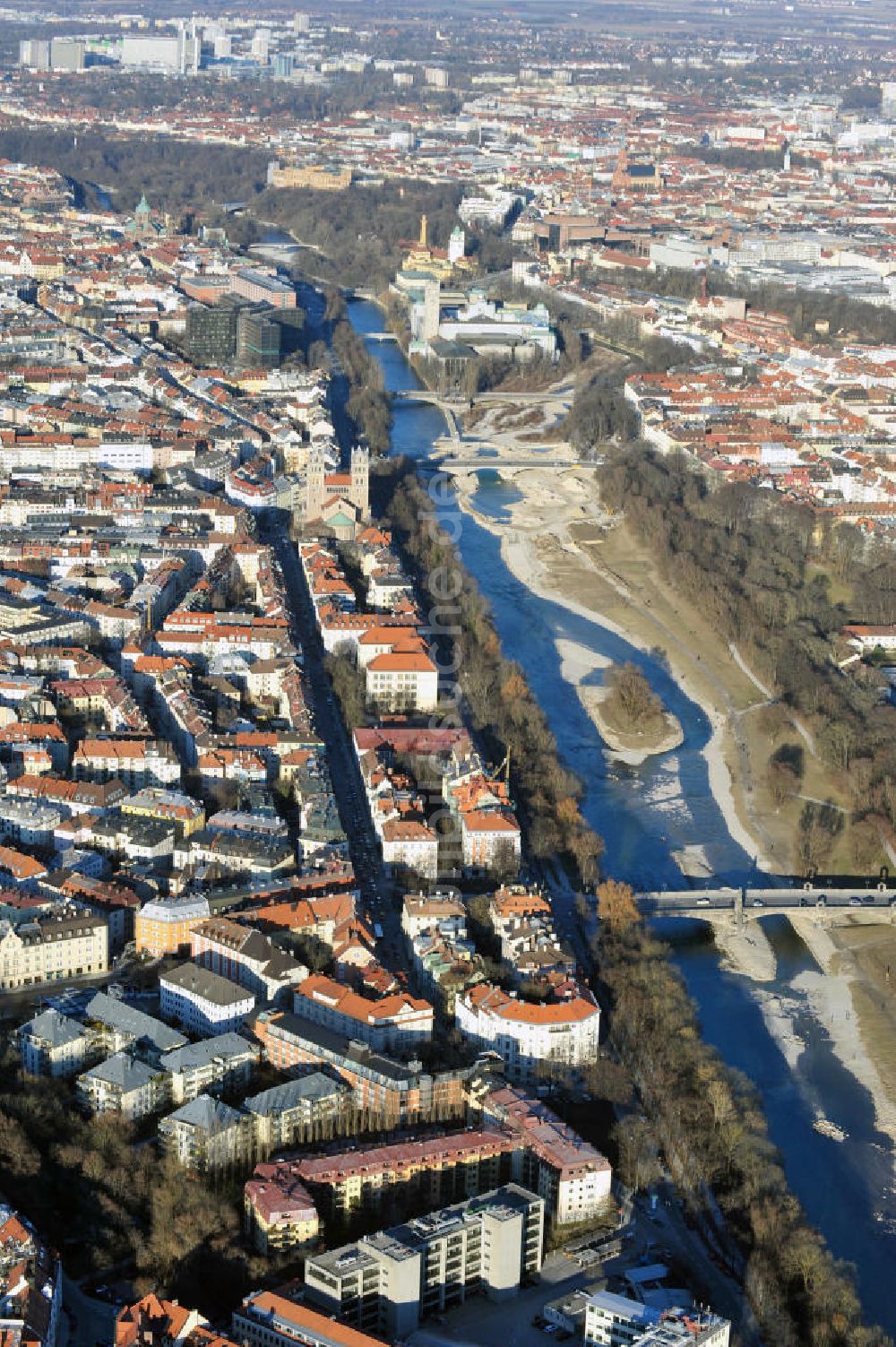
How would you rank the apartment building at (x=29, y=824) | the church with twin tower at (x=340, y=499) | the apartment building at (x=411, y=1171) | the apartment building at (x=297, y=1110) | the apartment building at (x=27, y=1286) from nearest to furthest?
the apartment building at (x=27, y=1286) → the apartment building at (x=411, y=1171) → the apartment building at (x=297, y=1110) → the apartment building at (x=29, y=824) → the church with twin tower at (x=340, y=499)

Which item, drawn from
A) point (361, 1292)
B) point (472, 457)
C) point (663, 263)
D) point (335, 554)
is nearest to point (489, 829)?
point (361, 1292)

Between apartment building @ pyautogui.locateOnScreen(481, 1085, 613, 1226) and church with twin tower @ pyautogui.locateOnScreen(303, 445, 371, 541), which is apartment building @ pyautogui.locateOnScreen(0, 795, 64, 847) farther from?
church with twin tower @ pyautogui.locateOnScreen(303, 445, 371, 541)

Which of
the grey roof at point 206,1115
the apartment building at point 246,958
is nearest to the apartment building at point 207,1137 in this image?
the grey roof at point 206,1115

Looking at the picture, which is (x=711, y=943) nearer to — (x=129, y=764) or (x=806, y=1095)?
(x=806, y=1095)

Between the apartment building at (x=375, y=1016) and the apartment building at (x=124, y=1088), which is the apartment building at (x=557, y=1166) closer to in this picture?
the apartment building at (x=375, y=1016)

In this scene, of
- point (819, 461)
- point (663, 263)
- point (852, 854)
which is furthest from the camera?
point (663, 263)

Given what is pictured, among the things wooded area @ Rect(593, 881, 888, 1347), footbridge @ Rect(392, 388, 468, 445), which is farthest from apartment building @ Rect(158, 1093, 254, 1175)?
footbridge @ Rect(392, 388, 468, 445)

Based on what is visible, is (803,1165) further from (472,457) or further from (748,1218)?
(472,457)

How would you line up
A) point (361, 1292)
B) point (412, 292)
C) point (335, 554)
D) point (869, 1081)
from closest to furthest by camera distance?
point (361, 1292) → point (869, 1081) → point (335, 554) → point (412, 292)
